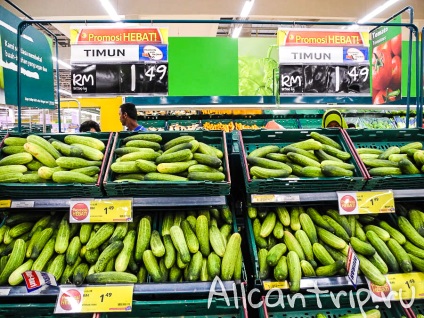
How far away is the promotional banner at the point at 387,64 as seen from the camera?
4.27m

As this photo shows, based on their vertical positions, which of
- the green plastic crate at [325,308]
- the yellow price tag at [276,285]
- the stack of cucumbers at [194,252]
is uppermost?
the stack of cucumbers at [194,252]

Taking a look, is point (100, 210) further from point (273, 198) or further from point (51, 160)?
point (273, 198)

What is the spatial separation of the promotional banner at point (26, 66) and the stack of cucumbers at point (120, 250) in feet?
4.71

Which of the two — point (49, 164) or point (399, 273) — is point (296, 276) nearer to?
point (399, 273)

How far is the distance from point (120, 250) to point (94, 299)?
0.27 meters

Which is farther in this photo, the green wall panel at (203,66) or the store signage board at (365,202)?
the green wall panel at (203,66)

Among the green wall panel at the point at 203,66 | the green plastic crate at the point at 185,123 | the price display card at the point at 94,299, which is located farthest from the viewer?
the green wall panel at the point at 203,66

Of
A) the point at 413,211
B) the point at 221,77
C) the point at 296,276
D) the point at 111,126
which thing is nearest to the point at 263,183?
the point at 296,276

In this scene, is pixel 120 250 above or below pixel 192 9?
below

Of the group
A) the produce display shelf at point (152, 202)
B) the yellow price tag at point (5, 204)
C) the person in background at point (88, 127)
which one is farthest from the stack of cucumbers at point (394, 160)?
the person in background at point (88, 127)

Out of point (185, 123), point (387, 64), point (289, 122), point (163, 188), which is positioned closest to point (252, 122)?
point (289, 122)

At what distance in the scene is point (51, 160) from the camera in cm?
216

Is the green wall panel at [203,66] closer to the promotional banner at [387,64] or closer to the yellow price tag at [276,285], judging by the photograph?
the promotional banner at [387,64]

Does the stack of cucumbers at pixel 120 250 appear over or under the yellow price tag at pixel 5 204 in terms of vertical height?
under
